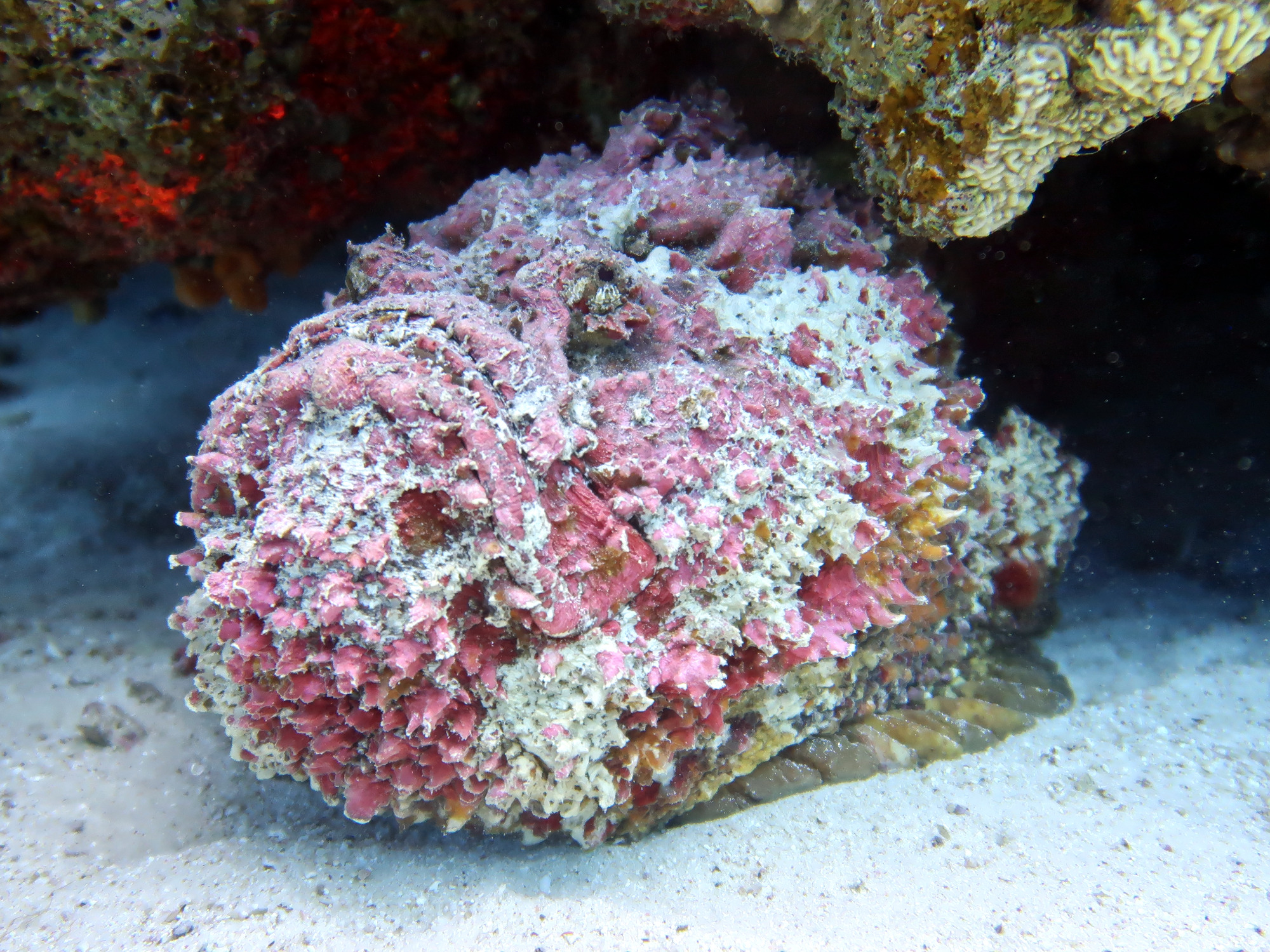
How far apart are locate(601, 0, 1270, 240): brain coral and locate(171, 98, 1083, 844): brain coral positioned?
0.43 metres

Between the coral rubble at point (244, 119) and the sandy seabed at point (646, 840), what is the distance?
3.87 ft

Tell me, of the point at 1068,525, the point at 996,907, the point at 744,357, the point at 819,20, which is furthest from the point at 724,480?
the point at 1068,525

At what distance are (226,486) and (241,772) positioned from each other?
1.58 metres

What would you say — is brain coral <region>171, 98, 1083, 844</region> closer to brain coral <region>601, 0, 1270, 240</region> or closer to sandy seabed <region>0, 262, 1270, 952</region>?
sandy seabed <region>0, 262, 1270, 952</region>

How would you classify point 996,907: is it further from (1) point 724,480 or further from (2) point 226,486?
(2) point 226,486

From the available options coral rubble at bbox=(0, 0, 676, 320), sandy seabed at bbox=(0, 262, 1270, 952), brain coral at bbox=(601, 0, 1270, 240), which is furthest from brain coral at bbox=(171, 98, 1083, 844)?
coral rubble at bbox=(0, 0, 676, 320)

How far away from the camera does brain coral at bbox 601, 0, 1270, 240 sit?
2.00 meters

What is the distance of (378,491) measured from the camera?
201 cm

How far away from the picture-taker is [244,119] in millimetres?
3469

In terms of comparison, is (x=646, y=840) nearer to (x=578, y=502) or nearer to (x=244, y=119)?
(x=578, y=502)

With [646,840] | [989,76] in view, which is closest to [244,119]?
[989,76]

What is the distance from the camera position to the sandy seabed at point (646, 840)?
7.55 ft

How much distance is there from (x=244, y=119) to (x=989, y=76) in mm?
3203

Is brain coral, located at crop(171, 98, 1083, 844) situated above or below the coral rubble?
below
